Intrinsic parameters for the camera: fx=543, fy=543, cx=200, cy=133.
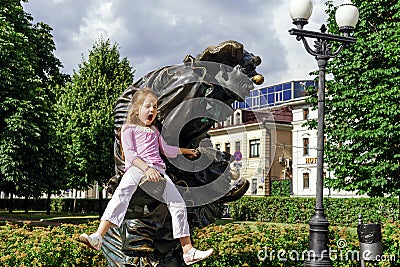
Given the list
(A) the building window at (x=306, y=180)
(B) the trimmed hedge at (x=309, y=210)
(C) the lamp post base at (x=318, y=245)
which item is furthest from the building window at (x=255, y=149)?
(A) the building window at (x=306, y=180)

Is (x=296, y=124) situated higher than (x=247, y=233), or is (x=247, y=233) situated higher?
(x=296, y=124)

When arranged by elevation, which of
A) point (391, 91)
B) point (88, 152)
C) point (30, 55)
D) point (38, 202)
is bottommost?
point (38, 202)

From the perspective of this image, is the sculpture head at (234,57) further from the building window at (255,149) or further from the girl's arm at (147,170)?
the girl's arm at (147,170)

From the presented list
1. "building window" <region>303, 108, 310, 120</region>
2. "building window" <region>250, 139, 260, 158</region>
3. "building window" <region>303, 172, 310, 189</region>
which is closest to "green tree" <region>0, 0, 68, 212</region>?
"building window" <region>250, 139, 260, 158</region>

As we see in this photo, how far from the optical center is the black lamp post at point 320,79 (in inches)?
401

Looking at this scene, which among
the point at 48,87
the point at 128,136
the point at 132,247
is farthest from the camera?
the point at 48,87

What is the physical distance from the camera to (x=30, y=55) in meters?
Answer: 24.1

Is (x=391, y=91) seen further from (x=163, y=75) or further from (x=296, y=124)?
(x=296, y=124)

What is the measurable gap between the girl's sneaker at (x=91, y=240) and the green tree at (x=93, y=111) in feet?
84.8

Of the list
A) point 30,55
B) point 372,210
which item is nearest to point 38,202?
point 30,55

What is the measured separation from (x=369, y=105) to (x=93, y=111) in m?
14.4

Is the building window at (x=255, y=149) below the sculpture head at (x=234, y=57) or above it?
below

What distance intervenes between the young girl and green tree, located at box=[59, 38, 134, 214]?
2562 centimetres

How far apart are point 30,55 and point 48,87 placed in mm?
3887
